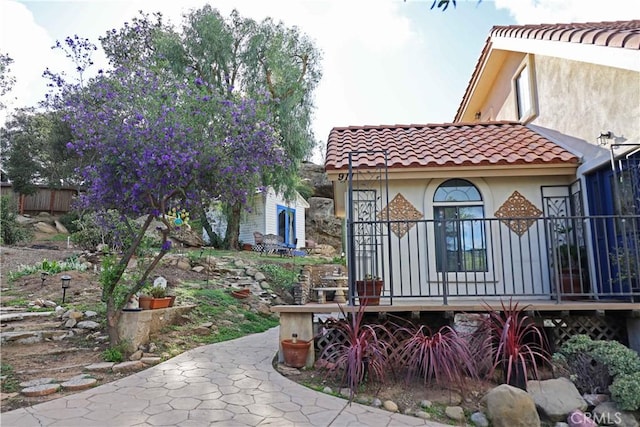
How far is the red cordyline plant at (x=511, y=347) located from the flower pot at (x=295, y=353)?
2347 millimetres

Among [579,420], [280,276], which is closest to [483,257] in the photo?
[579,420]

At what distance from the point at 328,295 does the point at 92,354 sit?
23.9ft

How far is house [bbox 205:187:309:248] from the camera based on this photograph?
20266 mm

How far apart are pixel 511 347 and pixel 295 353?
2.71 m

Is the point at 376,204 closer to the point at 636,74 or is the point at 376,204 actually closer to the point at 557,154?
the point at 557,154

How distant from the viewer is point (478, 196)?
7348 millimetres

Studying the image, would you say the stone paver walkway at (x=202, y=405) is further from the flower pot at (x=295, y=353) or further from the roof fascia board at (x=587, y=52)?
the roof fascia board at (x=587, y=52)

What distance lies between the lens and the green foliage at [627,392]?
4.28 meters

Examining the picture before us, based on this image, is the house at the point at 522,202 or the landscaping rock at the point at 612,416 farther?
the house at the point at 522,202

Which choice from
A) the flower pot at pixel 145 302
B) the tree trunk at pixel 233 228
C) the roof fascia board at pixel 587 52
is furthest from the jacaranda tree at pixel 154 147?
the tree trunk at pixel 233 228

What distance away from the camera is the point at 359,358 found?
4859mm

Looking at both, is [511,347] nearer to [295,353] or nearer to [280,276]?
[295,353]

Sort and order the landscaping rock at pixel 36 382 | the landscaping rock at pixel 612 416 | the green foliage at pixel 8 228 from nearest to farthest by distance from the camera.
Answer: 1. the landscaping rock at pixel 612 416
2. the landscaping rock at pixel 36 382
3. the green foliage at pixel 8 228

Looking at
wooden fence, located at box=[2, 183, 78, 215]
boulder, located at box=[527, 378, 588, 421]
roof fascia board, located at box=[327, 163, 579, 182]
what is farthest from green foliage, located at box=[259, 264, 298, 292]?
wooden fence, located at box=[2, 183, 78, 215]
